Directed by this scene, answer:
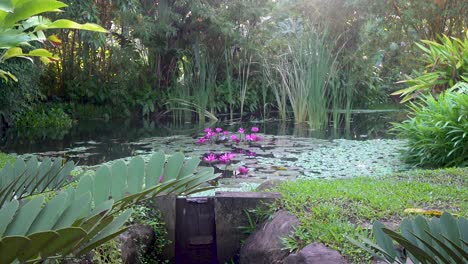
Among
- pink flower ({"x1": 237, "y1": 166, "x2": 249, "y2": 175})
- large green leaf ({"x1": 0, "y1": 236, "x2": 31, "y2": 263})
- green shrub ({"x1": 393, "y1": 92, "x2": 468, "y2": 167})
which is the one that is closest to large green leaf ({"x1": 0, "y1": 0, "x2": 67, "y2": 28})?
large green leaf ({"x1": 0, "y1": 236, "x2": 31, "y2": 263})

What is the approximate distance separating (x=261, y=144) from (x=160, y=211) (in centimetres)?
339

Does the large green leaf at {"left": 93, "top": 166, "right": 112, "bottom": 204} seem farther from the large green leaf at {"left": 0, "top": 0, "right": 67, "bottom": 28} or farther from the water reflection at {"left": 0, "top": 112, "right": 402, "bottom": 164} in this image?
the water reflection at {"left": 0, "top": 112, "right": 402, "bottom": 164}

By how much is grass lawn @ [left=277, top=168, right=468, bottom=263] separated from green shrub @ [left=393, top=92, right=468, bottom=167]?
1.18 m

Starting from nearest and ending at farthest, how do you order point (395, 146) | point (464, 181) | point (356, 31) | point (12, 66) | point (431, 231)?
point (431, 231) → point (464, 181) → point (395, 146) → point (12, 66) → point (356, 31)

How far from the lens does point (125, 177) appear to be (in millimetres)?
953

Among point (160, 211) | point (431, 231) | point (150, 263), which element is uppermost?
point (431, 231)

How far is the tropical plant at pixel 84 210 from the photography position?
0.73 meters

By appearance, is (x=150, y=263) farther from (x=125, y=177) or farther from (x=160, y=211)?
(x=125, y=177)

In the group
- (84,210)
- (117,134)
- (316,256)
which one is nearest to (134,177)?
(84,210)

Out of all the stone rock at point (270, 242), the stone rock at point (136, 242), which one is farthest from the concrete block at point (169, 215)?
the stone rock at point (270, 242)

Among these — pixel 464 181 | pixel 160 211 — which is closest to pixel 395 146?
pixel 464 181

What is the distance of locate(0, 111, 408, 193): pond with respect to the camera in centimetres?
488

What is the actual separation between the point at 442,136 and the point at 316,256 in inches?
121

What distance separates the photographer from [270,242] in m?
2.68
